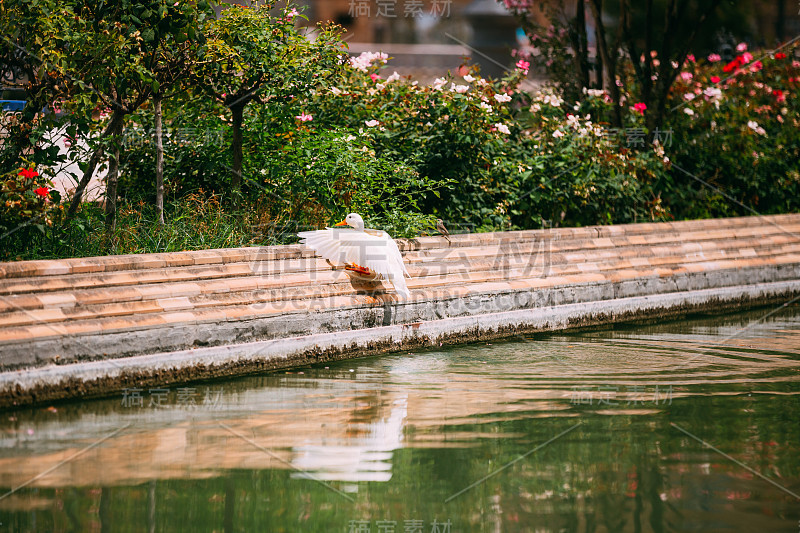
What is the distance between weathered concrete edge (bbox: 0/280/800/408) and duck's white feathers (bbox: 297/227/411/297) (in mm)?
524

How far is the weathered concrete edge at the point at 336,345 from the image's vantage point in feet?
19.2

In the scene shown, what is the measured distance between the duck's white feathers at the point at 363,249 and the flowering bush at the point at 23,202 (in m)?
2.06

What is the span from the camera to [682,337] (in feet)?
28.0

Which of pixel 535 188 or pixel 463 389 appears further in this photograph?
pixel 535 188

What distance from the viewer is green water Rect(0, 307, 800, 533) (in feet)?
14.1

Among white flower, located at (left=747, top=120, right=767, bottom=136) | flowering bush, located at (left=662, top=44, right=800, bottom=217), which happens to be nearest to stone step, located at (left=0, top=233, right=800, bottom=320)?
flowering bush, located at (left=662, top=44, right=800, bottom=217)

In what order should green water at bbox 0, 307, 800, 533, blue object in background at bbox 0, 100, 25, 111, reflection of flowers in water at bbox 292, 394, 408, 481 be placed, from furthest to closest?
1. blue object in background at bbox 0, 100, 25, 111
2. reflection of flowers in water at bbox 292, 394, 408, 481
3. green water at bbox 0, 307, 800, 533

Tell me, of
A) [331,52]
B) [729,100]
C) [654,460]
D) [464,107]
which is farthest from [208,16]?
[729,100]

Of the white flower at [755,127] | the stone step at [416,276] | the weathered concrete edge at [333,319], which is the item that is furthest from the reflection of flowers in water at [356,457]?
the white flower at [755,127]

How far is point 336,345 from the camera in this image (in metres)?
7.38

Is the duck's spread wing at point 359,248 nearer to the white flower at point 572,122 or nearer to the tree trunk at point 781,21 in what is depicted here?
the white flower at point 572,122

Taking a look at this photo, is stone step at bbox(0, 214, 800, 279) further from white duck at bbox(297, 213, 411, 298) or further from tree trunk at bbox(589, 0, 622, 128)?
tree trunk at bbox(589, 0, 622, 128)

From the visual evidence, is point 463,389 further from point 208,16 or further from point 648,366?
point 208,16

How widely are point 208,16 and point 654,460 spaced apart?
Answer: 18.1 ft
